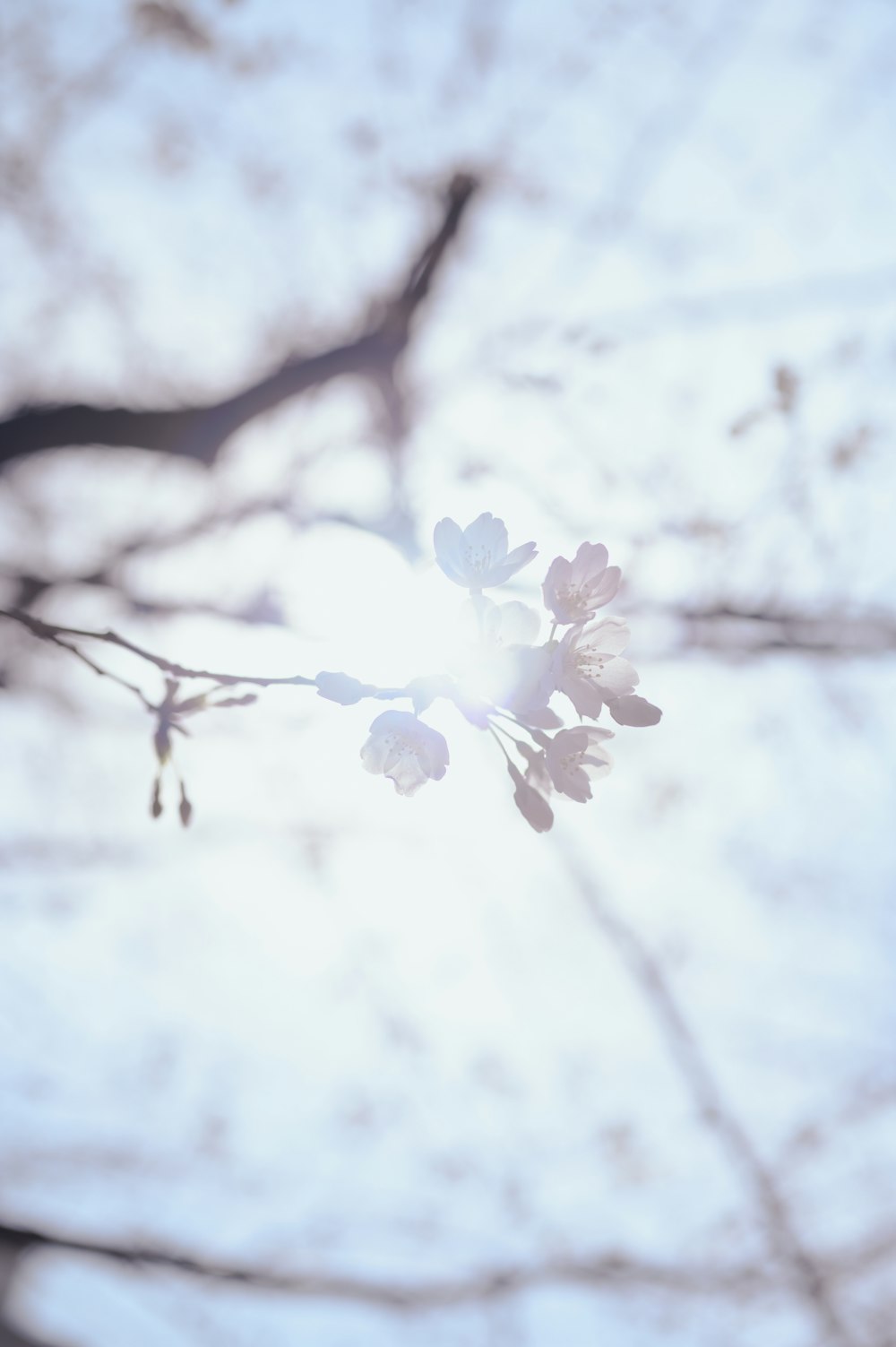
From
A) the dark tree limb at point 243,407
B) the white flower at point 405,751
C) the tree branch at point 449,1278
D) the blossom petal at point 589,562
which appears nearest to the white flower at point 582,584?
the blossom petal at point 589,562

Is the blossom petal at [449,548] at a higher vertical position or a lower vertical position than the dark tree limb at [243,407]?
lower

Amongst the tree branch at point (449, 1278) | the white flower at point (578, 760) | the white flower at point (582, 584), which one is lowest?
the tree branch at point (449, 1278)

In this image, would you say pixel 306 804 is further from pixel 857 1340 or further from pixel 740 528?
pixel 857 1340

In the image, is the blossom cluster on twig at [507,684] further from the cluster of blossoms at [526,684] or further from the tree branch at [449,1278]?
the tree branch at [449,1278]

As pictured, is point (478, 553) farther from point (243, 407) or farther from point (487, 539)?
point (243, 407)

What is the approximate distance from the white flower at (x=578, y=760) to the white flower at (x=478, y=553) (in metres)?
0.14

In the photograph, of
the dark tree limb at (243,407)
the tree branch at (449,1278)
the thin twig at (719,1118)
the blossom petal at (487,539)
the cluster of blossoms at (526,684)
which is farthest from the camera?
the tree branch at (449,1278)

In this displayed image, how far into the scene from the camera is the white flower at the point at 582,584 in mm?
560

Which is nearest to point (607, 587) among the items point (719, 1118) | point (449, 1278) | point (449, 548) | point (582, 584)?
point (582, 584)

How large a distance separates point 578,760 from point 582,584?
5.7 inches

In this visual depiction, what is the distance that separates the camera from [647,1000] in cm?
172

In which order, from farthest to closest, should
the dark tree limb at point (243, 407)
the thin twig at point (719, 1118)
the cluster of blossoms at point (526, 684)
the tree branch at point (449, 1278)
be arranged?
1. the tree branch at point (449, 1278)
2. the thin twig at point (719, 1118)
3. the dark tree limb at point (243, 407)
4. the cluster of blossoms at point (526, 684)

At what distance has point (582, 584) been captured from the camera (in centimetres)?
58

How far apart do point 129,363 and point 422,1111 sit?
5.98ft
